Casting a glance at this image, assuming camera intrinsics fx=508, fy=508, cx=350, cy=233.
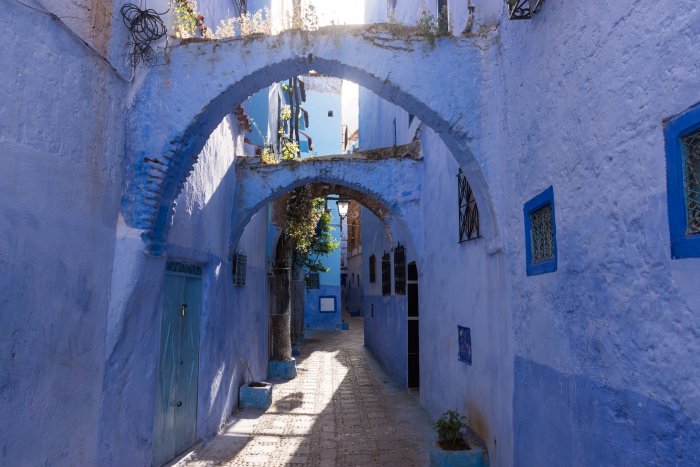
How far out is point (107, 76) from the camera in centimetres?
362

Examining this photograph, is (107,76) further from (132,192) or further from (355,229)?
(355,229)

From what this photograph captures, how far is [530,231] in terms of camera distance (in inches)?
137

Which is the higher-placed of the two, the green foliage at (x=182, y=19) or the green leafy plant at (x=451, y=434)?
the green foliage at (x=182, y=19)

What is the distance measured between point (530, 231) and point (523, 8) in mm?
1485

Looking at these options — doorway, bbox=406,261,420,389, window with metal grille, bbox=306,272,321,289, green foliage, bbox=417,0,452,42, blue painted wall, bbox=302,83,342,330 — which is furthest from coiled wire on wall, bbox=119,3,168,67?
blue painted wall, bbox=302,83,342,330

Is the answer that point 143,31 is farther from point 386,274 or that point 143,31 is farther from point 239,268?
point 386,274

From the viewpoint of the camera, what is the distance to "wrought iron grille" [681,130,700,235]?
5.92ft

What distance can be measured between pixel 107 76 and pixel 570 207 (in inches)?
126

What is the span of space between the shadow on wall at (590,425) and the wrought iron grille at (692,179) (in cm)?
69

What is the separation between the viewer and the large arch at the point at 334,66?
13.8 ft

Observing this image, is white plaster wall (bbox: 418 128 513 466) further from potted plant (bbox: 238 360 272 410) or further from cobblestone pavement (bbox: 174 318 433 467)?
potted plant (bbox: 238 360 272 410)

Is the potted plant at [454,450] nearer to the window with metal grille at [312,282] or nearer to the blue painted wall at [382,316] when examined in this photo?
the blue painted wall at [382,316]

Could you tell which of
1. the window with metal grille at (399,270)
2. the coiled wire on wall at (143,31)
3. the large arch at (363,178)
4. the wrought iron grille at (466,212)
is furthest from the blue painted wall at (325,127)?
the coiled wire on wall at (143,31)

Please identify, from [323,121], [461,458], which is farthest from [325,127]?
[461,458]
